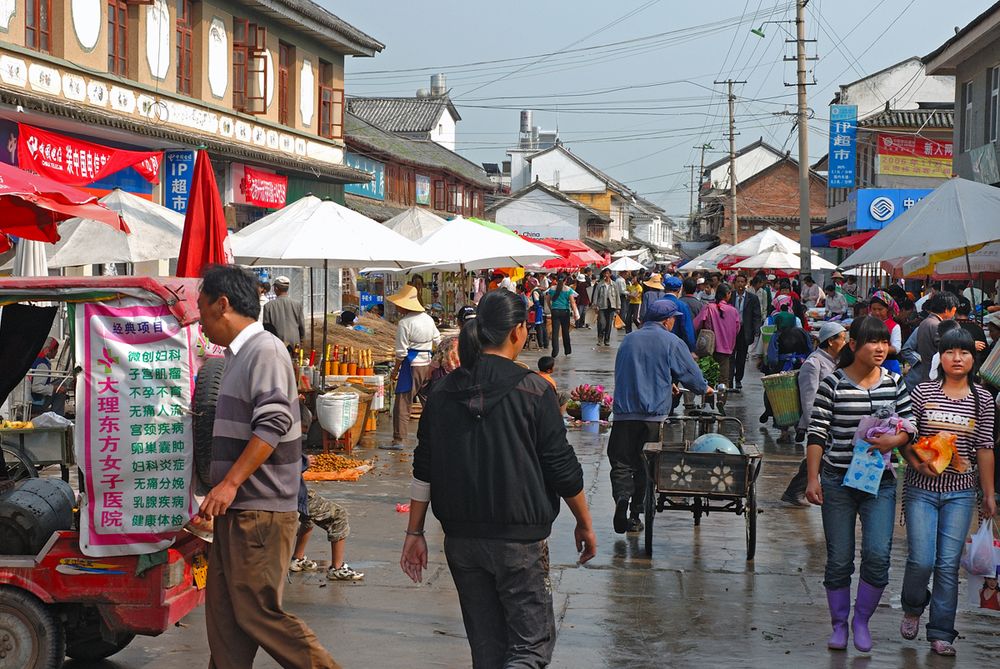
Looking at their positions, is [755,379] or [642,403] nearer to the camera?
[642,403]

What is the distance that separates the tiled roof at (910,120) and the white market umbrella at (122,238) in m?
30.1

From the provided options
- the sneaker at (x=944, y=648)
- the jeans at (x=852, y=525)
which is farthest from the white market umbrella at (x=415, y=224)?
the sneaker at (x=944, y=648)

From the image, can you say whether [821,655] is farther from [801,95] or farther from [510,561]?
[801,95]

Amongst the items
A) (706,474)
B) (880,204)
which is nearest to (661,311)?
(706,474)

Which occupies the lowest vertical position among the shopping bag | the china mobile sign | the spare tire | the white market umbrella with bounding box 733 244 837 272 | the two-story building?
the shopping bag

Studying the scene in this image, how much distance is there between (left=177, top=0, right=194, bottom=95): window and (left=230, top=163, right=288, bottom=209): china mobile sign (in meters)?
1.96

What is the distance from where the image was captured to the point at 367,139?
3925cm

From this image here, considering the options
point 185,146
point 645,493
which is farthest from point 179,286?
point 185,146

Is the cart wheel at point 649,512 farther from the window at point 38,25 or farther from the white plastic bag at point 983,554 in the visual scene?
the window at point 38,25

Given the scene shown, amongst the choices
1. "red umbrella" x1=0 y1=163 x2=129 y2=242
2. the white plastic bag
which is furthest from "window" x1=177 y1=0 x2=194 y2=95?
the white plastic bag

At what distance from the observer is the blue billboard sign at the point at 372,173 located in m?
37.1

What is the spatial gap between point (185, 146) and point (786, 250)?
14.5 meters

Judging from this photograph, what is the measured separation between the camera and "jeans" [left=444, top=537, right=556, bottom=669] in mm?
4320

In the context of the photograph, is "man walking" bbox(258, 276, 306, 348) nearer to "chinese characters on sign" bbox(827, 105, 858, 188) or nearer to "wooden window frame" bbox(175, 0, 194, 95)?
"wooden window frame" bbox(175, 0, 194, 95)
